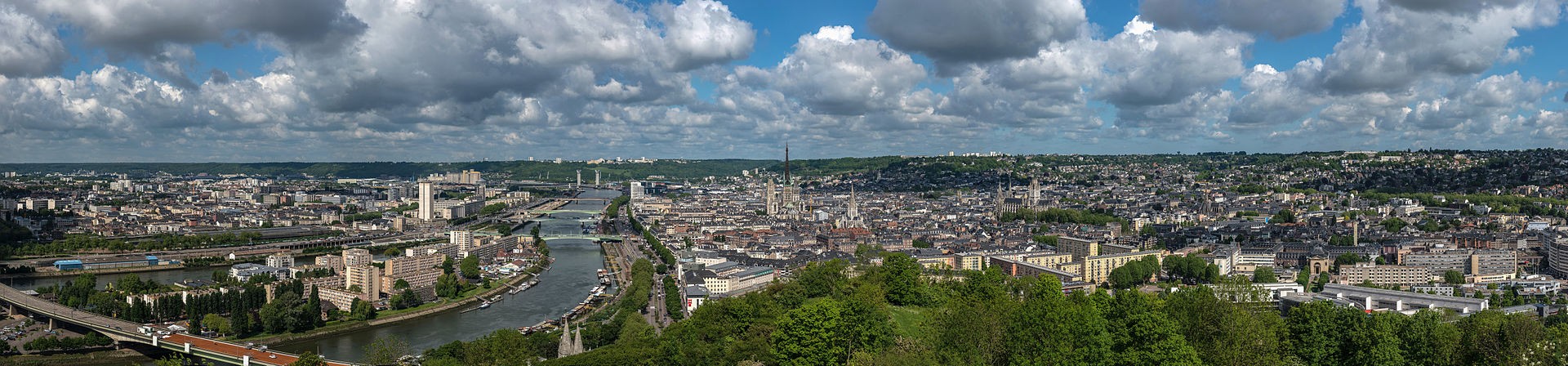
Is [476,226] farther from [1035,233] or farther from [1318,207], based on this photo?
[1318,207]

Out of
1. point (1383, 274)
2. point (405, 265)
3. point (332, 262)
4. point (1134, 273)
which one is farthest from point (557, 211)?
point (1383, 274)

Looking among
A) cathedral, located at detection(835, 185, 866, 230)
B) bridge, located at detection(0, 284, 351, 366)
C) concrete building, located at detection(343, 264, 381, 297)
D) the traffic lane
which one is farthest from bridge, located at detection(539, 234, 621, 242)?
the traffic lane

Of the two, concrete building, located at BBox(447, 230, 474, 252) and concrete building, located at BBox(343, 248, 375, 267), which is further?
concrete building, located at BBox(447, 230, 474, 252)

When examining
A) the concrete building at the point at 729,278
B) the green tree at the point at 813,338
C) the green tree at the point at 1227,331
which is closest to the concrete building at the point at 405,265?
the concrete building at the point at 729,278

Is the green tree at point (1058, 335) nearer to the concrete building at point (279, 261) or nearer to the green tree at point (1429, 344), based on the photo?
the green tree at point (1429, 344)

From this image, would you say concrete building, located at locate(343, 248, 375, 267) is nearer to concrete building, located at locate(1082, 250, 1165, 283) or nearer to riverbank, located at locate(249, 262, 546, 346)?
riverbank, located at locate(249, 262, 546, 346)

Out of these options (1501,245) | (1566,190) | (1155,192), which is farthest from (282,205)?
(1566,190)
